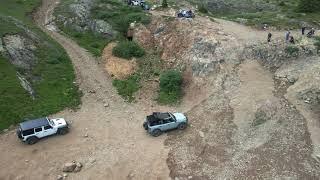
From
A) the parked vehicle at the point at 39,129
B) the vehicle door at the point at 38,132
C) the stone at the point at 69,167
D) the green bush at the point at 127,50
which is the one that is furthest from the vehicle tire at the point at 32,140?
the green bush at the point at 127,50

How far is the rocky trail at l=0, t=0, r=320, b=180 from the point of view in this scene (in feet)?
128

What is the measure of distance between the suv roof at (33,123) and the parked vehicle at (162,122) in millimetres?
10143

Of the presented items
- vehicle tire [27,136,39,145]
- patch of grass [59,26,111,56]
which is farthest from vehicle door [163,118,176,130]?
patch of grass [59,26,111,56]

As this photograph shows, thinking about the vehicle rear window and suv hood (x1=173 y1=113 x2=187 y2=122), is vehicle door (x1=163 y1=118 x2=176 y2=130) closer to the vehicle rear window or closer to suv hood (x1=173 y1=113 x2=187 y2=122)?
suv hood (x1=173 y1=113 x2=187 y2=122)

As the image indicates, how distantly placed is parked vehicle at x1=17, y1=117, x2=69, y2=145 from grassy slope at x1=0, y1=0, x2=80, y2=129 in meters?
3.66

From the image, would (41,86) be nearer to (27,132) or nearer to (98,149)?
(27,132)

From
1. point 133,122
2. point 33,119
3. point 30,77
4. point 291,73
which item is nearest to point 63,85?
point 30,77

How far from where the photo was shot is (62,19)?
68.9 meters

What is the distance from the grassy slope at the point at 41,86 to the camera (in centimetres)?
4728

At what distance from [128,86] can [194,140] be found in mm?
14032

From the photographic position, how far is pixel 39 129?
42812 mm

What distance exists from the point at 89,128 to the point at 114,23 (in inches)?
1026

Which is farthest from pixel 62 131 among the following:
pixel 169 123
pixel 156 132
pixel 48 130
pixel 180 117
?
pixel 180 117

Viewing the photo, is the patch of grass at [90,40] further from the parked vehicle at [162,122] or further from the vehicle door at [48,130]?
the parked vehicle at [162,122]
